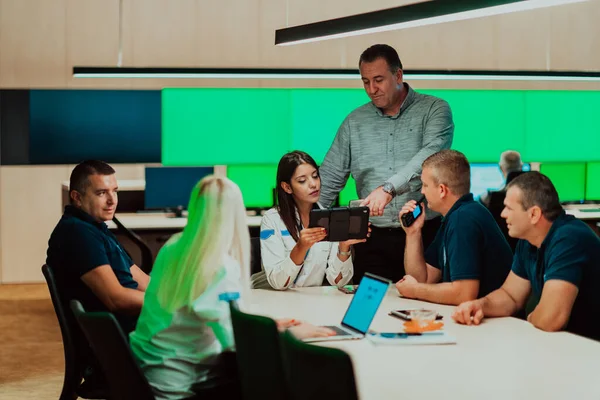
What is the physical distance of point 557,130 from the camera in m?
9.12

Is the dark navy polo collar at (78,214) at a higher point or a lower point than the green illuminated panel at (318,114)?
lower

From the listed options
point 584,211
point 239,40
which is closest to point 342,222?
point 584,211

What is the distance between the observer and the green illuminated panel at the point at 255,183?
7.64m

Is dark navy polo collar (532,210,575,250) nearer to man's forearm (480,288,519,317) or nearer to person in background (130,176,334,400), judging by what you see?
man's forearm (480,288,519,317)

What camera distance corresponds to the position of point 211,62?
370 inches

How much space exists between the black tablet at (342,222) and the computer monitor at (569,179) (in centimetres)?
556

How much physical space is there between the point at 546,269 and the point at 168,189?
4896 mm

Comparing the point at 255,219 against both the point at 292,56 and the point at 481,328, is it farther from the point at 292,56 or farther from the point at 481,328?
the point at 481,328

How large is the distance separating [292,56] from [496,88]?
2408 millimetres

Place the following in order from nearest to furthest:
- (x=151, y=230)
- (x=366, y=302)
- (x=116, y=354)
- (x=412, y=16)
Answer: (x=116, y=354) → (x=366, y=302) → (x=412, y=16) → (x=151, y=230)

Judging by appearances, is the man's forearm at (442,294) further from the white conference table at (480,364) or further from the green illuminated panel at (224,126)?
the green illuminated panel at (224,126)

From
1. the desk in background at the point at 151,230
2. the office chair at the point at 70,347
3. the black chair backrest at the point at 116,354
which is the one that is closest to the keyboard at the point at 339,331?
the black chair backrest at the point at 116,354

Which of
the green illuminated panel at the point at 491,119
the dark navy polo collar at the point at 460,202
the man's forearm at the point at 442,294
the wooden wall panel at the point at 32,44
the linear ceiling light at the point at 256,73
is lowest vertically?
the man's forearm at the point at 442,294

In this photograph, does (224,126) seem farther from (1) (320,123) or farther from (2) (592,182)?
(2) (592,182)
